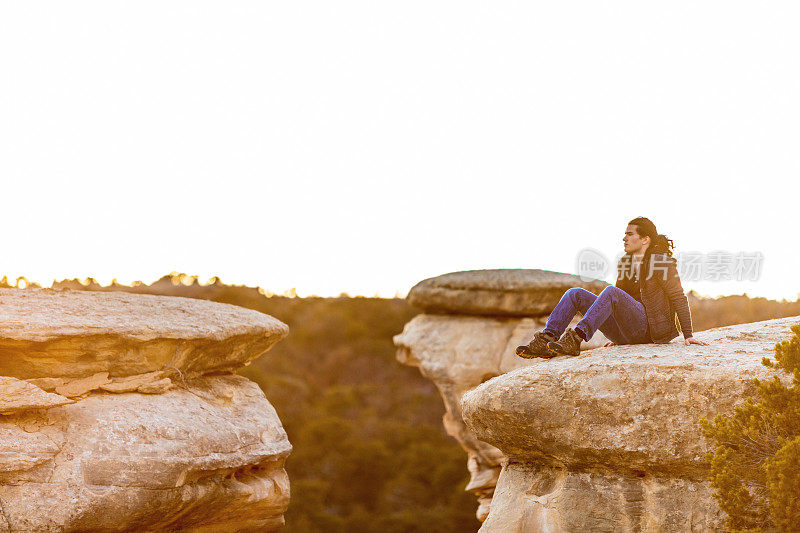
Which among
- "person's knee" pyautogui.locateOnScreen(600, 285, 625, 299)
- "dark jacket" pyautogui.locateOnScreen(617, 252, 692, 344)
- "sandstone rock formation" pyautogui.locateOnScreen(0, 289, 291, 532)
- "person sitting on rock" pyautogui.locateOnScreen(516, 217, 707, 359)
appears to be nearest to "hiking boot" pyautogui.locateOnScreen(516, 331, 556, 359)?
"person sitting on rock" pyautogui.locateOnScreen(516, 217, 707, 359)

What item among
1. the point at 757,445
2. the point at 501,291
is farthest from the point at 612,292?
the point at 501,291

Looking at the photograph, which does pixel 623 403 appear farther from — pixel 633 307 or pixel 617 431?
pixel 633 307

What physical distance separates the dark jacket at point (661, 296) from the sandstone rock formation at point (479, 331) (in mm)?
6061

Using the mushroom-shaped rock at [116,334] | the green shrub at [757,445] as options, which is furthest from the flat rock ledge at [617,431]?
the mushroom-shaped rock at [116,334]

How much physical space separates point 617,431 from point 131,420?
3996 millimetres

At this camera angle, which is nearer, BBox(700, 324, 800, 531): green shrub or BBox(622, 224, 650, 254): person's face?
BBox(700, 324, 800, 531): green shrub

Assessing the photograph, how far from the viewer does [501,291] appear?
13.7m

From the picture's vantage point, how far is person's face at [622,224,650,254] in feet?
23.9

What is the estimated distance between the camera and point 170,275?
36.5m

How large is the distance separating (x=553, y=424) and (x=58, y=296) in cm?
486

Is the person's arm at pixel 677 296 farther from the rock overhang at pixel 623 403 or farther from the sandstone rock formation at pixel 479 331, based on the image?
the sandstone rock formation at pixel 479 331

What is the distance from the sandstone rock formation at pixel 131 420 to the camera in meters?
6.38

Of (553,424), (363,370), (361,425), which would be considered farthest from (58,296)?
(363,370)

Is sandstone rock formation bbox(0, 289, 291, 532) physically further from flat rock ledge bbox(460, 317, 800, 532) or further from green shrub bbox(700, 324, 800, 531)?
green shrub bbox(700, 324, 800, 531)
